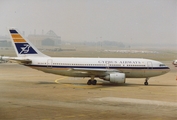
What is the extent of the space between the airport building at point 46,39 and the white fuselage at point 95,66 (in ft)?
119

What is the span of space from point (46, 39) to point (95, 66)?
43.9m

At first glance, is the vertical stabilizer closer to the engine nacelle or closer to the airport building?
the engine nacelle

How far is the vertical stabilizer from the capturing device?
33938 millimetres

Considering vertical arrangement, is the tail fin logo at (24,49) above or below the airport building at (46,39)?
below

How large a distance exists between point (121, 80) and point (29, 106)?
47.9 ft

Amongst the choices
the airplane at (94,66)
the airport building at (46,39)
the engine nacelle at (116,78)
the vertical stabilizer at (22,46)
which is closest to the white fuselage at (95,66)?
the airplane at (94,66)

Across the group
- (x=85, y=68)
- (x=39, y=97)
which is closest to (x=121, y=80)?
(x=85, y=68)

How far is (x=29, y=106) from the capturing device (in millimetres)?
18266

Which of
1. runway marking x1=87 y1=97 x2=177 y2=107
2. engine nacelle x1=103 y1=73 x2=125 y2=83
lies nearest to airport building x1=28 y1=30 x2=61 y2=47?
engine nacelle x1=103 y1=73 x2=125 y2=83

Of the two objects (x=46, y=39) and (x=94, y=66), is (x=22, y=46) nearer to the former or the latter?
(x=94, y=66)

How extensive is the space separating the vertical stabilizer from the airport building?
113 ft

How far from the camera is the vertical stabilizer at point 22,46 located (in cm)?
3394

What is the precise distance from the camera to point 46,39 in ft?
248

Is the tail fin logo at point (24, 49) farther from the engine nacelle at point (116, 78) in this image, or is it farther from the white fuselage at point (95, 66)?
the engine nacelle at point (116, 78)
